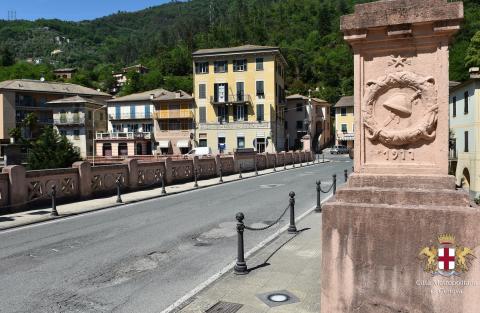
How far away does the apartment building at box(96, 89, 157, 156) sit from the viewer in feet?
220

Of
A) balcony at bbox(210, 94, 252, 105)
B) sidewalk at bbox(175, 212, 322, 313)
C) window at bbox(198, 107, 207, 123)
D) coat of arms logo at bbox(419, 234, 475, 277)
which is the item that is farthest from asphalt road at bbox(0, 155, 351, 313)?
window at bbox(198, 107, 207, 123)

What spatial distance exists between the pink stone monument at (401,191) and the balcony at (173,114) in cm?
6081

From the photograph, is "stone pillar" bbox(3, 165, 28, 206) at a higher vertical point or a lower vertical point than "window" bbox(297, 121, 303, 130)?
lower

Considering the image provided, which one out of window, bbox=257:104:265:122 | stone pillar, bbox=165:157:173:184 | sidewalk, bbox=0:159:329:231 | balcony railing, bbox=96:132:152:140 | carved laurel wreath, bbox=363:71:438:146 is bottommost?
sidewalk, bbox=0:159:329:231

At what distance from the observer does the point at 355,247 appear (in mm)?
4770

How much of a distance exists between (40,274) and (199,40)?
132 metres

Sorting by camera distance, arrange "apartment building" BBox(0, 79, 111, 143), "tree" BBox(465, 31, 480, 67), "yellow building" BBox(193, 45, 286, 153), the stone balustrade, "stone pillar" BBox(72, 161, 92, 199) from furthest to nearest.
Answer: "apartment building" BBox(0, 79, 111, 143) < "yellow building" BBox(193, 45, 286, 153) < "tree" BBox(465, 31, 480, 67) < "stone pillar" BBox(72, 161, 92, 199) < the stone balustrade

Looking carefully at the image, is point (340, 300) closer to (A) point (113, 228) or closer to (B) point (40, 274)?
(B) point (40, 274)

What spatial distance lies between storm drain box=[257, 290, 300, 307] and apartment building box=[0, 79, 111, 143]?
7733 cm

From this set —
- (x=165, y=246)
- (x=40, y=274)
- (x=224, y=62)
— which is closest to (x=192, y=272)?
(x=165, y=246)

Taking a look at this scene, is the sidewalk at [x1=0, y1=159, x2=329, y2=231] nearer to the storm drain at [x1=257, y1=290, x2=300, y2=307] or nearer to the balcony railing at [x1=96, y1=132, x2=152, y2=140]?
the storm drain at [x1=257, y1=290, x2=300, y2=307]

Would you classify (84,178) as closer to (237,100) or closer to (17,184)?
(17,184)

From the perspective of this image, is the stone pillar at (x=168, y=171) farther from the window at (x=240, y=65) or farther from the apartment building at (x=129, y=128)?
the apartment building at (x=129, y=128)

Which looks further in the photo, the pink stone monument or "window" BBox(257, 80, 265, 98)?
"window" BBox(257, 80, 265, 98)
